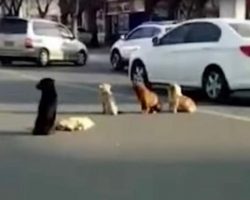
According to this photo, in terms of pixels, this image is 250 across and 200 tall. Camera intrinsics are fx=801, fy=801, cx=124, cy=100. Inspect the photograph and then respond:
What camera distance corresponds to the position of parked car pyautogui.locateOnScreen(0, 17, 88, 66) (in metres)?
27.7

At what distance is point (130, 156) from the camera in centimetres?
950

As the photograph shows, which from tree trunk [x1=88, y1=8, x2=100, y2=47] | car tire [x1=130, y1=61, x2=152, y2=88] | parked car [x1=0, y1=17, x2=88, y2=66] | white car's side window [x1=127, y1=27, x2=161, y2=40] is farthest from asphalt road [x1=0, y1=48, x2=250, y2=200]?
tree trunk [x1=88, y1=8, x2=100, y2=47]

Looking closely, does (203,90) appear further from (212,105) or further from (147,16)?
(147,16)

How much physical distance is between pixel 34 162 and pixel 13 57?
19487 mm

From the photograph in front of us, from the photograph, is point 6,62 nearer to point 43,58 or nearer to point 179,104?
point 43,58

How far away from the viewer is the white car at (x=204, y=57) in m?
15.0

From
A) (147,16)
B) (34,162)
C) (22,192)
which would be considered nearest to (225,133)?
(34,162)

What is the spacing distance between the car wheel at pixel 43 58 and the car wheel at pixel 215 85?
41.7 feet

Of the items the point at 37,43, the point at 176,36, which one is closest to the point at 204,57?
the point at 176,36

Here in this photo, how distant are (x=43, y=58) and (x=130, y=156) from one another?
18.6 metres

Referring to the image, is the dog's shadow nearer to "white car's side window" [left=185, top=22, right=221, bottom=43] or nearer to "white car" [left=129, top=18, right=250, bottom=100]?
"white car" [left=129, top=18, right=250, bottom=100]

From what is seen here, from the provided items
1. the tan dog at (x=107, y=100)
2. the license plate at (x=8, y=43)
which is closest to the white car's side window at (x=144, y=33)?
the license plate at (x=8, y=43)

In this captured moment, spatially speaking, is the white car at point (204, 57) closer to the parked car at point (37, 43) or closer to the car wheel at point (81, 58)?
the parked car at point (37, 43)

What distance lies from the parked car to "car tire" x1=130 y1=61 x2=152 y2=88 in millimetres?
10002
